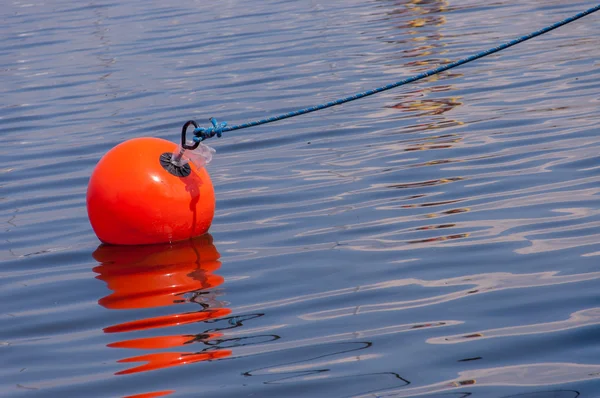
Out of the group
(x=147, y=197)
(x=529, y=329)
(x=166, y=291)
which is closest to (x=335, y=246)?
(x=166, y=291)

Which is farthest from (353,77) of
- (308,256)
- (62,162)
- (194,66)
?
(308,256)

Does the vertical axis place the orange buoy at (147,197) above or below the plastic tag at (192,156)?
below

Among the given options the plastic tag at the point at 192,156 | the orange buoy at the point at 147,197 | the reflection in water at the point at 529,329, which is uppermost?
the plastic tag at the point at 192,156

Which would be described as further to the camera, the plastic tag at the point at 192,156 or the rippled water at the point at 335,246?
the plastic tag at the point at 192,156

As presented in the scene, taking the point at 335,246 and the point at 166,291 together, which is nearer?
the point at 166,291

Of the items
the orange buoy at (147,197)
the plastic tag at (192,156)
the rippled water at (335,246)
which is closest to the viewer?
the rippled water at (335,246)

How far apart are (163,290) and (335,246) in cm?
115

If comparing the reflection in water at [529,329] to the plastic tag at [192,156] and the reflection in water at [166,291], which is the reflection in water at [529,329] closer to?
the reflection in water at [166,291]

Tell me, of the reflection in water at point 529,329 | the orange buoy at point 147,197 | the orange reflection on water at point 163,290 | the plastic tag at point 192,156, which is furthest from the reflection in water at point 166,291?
the reflection in water at point 529,329

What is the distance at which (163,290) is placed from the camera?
613 cm

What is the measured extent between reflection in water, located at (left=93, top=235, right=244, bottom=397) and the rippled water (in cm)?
2

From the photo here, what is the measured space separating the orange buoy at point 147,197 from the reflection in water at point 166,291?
135 mm

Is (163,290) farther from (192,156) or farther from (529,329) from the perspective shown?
(529,329)

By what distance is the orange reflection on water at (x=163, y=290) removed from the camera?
16.5 feet
